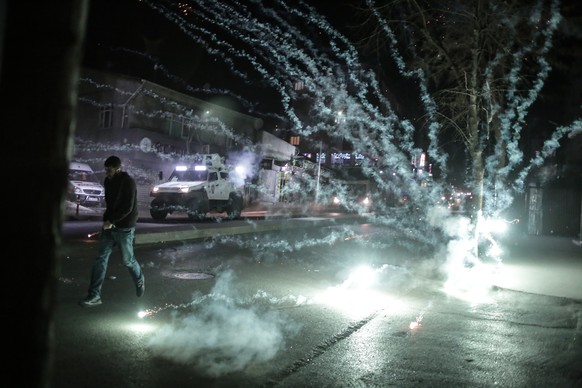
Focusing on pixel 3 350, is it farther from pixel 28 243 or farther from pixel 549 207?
pixel 549 207

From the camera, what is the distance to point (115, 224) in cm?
671

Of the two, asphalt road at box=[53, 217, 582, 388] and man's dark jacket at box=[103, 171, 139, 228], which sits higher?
man's dark jacket at box=[103, 171, 139, 228]

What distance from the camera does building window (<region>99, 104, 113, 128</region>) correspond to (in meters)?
29.0

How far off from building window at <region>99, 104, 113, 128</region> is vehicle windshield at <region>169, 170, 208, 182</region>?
31.3 ft

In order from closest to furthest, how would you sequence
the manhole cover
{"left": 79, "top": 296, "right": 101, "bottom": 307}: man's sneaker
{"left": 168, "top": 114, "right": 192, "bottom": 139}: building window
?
1. {"left": 79, "top": 296, "right": 101, "bottom": 307}: man's sneaker
2. the manhole cover
3. {"left": 168, "top": 114, "right": 192, "bottom": 139}: building window

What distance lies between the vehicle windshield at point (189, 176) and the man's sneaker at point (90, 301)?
1498 centimetres

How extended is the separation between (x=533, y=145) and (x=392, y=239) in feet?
78.2

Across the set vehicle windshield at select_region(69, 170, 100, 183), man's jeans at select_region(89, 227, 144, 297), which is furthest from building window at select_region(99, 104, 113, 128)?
man's jeans at select_region(89, 227, 144, 297)

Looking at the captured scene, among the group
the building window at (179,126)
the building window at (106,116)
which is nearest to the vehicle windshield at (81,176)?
the building window at (106,116)

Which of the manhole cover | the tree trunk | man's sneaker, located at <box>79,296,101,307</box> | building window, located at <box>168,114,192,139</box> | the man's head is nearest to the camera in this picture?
the tree trunk

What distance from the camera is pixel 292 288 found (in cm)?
889

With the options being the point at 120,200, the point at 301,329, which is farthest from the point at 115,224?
the point at 301,329

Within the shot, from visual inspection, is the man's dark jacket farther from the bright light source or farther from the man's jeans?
the bright light source

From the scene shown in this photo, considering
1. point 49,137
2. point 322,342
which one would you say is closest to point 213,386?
point 322,342
